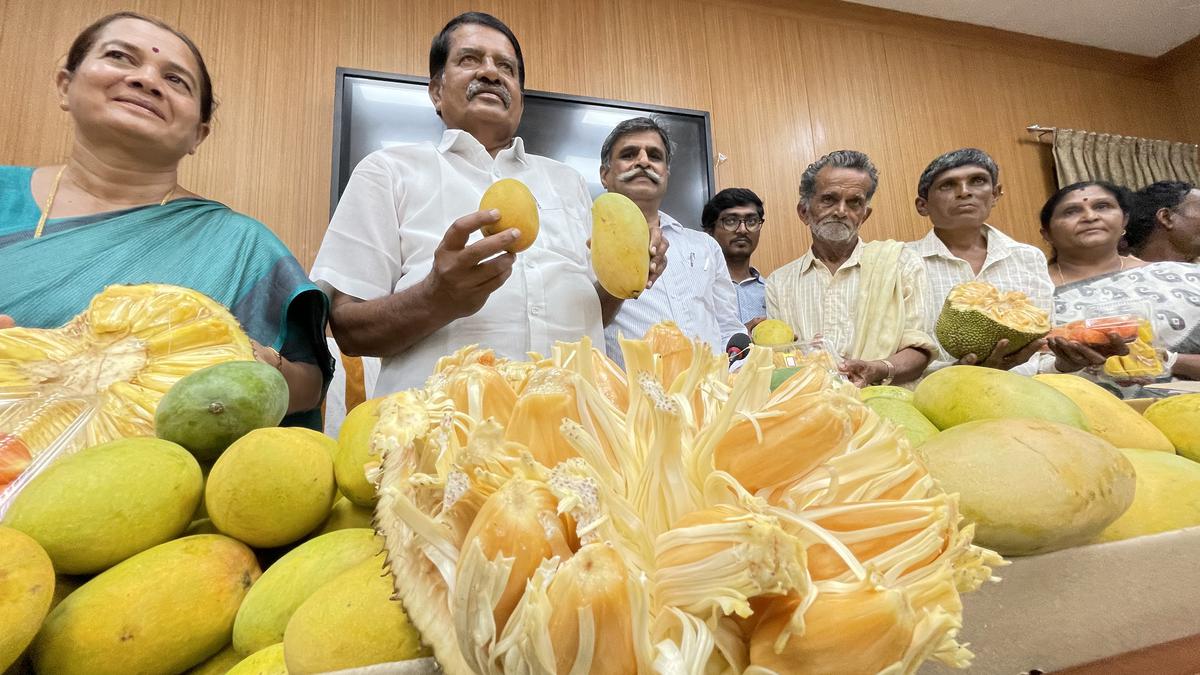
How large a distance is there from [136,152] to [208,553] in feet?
2.87

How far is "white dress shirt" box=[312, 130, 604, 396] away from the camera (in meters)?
1.05

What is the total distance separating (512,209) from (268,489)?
56 centimetres

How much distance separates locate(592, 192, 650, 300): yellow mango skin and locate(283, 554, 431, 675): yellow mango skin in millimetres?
647

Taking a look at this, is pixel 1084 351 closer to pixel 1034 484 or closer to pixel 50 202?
pixel 1034 484

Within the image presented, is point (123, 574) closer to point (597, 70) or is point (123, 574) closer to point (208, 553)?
point (208, 553)

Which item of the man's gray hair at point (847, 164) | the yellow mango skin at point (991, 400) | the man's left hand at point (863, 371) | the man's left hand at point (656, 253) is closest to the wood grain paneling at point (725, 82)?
A: the man's gray hair at point (847, 164)

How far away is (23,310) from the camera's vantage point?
0.76 meters

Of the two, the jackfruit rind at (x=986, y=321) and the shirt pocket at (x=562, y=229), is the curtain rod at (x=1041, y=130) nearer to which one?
the jackfruit rind at (x=986, y=321)

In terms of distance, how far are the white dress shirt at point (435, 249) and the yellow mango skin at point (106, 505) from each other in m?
0.61

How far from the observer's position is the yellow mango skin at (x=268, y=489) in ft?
1.31

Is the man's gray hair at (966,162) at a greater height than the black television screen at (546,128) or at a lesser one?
lesser

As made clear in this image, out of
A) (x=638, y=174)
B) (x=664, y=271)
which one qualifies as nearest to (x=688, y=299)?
(x=664, y=271)

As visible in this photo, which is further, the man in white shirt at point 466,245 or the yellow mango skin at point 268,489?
the man in white shirt at point 466,245

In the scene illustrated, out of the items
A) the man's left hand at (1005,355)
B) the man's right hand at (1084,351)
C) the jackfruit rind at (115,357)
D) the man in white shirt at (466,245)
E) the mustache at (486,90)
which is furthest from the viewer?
the man's left hand at (1005,355)
